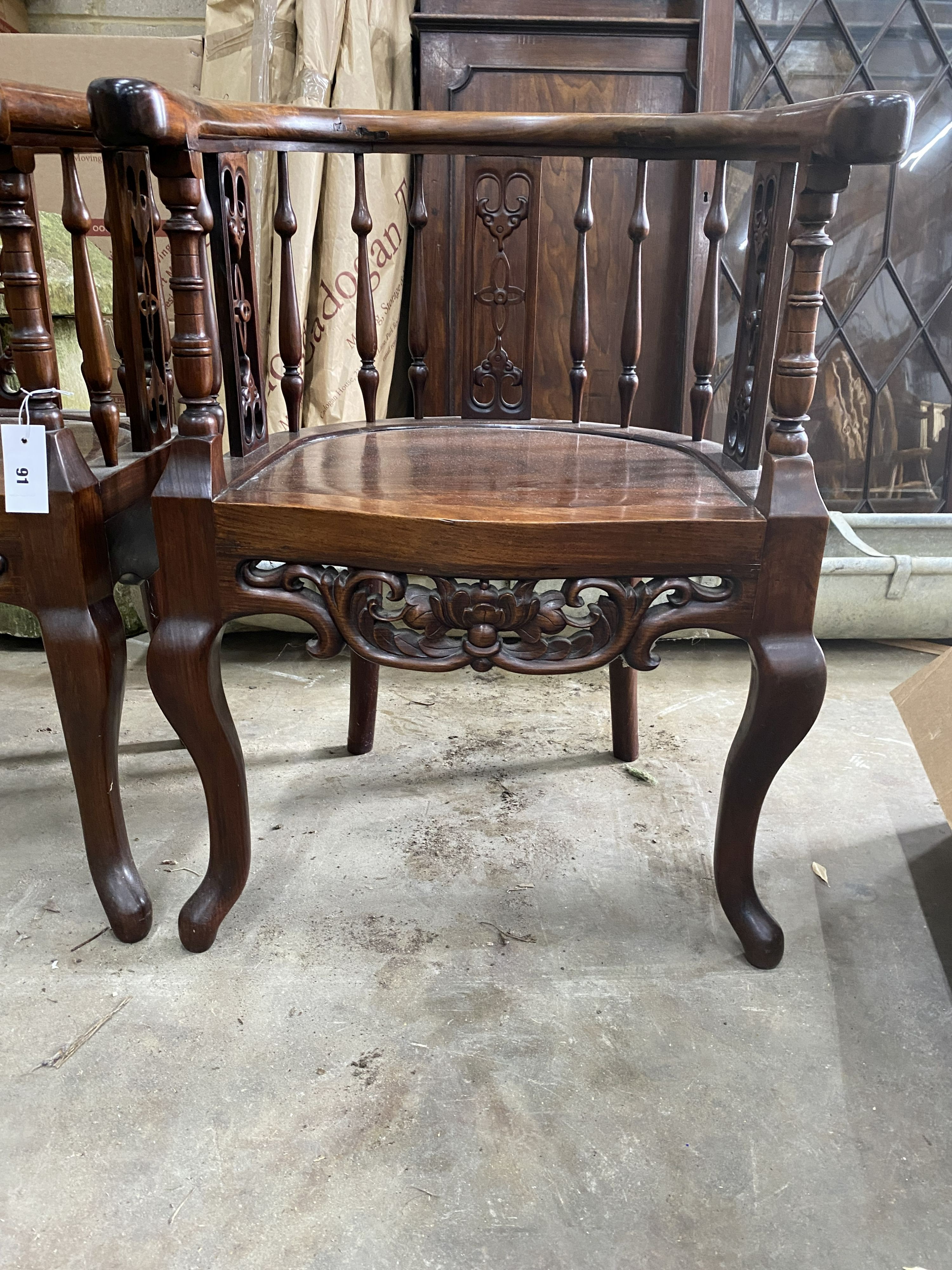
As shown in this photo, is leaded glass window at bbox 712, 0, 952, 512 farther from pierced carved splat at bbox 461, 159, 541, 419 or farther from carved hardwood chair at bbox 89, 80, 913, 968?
carved hardwood chair at bbox 89, 80, 913, 968

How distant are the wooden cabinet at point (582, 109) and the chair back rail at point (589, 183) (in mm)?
607

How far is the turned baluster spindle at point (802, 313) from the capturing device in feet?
2.82

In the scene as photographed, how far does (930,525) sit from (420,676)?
113 centimetres

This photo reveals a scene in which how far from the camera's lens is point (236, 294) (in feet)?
3.58

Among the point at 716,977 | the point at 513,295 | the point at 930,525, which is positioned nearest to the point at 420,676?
the point at 513,295

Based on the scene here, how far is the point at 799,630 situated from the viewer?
952 mm

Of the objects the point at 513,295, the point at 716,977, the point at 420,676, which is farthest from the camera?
the point at 420,676

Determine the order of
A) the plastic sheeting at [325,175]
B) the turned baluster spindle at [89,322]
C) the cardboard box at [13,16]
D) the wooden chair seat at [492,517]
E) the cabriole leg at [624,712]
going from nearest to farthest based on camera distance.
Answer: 1. the wooden chair seat at [492,517]
2. the turned baluster spindle at [89,322]
3. the cabriole leg at [624,712]
4. the plastic sheeting at [325,175]
5. the cardboard box at [13,16]

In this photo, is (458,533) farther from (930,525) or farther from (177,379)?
(930,525)

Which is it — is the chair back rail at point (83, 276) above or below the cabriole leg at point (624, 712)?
above

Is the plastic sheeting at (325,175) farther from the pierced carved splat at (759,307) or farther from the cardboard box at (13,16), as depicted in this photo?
the pierced carved splat at (759,307)

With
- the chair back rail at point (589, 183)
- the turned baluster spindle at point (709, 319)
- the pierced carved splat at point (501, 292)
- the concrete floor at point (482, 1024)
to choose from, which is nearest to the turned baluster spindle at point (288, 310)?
the chair back rail at point (589, 183)

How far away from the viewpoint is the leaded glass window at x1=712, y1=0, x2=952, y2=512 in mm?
1990

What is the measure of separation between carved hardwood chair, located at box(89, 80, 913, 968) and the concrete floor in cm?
12
